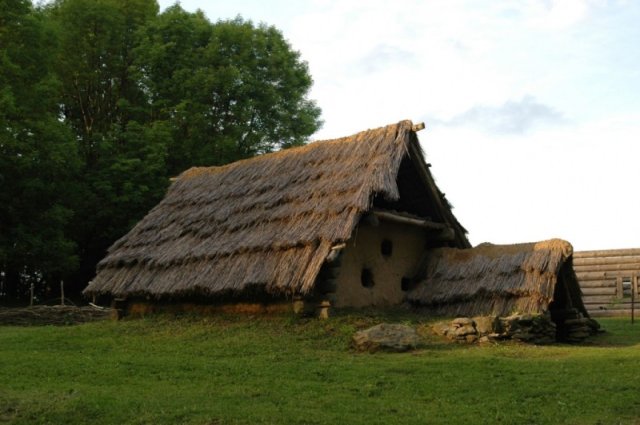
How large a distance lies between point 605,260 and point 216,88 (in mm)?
20175

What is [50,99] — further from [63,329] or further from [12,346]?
[12,346]

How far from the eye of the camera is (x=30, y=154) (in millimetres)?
27438

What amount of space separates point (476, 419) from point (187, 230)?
13.7 meters

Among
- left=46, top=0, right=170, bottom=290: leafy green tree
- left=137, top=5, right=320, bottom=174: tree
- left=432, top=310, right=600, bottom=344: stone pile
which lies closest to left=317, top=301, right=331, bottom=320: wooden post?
left=432, top=310, right=600, bottom=344: stone pile

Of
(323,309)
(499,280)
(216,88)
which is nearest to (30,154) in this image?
(216,88)

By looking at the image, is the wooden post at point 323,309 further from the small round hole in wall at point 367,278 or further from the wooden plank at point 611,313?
the wooden plank at point 611,313

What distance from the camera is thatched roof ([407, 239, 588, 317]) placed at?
1623cm

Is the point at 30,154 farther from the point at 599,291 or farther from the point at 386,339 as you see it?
the point at 599,291

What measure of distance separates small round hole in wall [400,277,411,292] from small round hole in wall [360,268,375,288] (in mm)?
1310

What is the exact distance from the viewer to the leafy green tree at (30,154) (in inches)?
1068

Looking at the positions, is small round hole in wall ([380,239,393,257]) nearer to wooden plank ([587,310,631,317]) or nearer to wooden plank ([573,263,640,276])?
wooden plank ([587,310,631,317])

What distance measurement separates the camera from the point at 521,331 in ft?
48.7

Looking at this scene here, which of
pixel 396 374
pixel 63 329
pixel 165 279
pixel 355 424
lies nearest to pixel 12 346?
pixel 63 329

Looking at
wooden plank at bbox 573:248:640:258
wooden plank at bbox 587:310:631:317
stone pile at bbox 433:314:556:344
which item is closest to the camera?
stone pile at bbox 433:314:556:344
